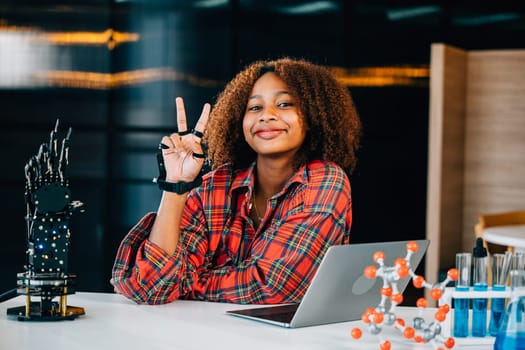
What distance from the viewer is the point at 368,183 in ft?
19.3

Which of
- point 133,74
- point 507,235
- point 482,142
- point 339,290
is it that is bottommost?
point 507,235

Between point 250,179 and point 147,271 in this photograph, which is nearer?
point 147,271

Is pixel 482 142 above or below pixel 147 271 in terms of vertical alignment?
above

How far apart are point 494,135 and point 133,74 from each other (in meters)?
2.38

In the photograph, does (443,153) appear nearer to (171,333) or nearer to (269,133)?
(269,133)

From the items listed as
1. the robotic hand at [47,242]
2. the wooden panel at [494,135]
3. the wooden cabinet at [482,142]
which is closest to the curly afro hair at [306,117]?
the robotic hand at [47,242]

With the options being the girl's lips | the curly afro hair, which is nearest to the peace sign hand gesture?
the girl's lips

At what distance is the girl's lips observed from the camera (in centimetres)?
268

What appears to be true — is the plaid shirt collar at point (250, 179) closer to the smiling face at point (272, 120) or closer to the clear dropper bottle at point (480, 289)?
the smiling face at point (272, 120)

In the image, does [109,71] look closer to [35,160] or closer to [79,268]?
[79,268]

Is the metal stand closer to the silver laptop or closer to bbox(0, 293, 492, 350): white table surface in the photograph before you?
bbox(0, 293, 492, 350): white table surface

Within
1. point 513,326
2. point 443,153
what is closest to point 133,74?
point 443,153

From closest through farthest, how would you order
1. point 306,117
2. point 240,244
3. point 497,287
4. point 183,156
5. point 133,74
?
point 497,287, point 183,156, point 240,244, point 306,117, point 133,74

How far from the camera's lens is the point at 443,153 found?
5305 mm
